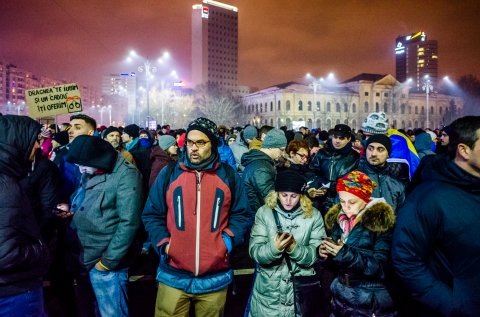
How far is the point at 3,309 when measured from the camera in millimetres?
2510

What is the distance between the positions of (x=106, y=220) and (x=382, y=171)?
3.36m

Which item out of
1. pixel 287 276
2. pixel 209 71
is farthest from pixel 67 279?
pixel 209 71

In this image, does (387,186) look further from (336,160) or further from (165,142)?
(165,142)

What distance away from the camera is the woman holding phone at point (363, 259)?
2.83 m

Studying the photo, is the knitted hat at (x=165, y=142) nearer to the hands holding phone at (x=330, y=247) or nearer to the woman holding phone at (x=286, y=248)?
the woman holding phone at (x=286, y=248)

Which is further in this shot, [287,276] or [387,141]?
[387,141]

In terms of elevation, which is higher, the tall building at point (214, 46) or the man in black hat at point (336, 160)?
the tall building at point (214, 46)

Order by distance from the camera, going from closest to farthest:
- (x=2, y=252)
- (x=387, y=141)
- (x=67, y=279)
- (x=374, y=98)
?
(x=2, y=252) → (x=67, y=279) → (x=387, y=141) → (x=374, y=98)

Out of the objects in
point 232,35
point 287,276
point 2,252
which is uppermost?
point 232,35

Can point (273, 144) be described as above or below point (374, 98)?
below

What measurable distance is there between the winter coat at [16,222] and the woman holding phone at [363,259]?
2.10 metres

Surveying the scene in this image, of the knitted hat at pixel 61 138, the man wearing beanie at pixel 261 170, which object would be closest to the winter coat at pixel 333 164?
the man wearing beanie at pixel 261 170

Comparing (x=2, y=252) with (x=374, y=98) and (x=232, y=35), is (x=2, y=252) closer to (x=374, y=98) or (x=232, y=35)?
(x=374, y=98)

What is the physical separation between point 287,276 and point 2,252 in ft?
7.09
